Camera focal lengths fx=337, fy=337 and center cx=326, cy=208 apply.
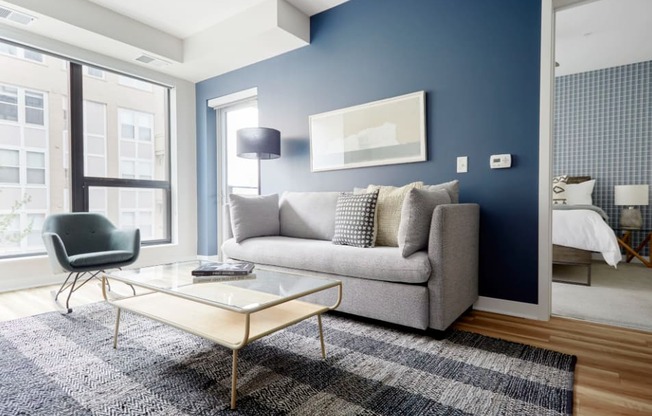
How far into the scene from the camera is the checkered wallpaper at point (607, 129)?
4.41 m

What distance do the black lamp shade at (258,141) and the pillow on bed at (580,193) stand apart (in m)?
3.97

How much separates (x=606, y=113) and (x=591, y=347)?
13.8 feet

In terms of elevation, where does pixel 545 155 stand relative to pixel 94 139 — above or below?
below

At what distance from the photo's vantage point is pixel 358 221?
93.8 inches

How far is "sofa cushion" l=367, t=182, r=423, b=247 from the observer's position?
238 centimetres

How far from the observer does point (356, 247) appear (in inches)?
90.7

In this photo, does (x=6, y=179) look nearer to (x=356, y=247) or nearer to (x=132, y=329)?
(x=132, y=329)

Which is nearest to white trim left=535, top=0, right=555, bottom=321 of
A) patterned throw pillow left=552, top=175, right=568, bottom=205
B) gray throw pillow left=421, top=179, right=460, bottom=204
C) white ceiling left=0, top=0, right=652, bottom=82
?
gray throw pillow left=421, top=179, right=460, bottom=204

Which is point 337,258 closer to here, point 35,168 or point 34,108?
point 35,168

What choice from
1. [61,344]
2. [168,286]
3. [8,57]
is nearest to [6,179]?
[8,57]

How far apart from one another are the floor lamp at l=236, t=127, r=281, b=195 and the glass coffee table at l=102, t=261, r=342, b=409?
1.76 metres

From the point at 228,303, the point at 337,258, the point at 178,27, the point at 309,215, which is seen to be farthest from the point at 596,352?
the point at 178,27

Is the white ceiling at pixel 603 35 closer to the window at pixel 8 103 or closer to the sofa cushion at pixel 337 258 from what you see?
the sofa cushion at pixel 337 258

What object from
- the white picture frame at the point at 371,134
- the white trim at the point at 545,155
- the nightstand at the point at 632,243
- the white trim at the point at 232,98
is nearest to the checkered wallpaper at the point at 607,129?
the nightstand at the point at 632,243
